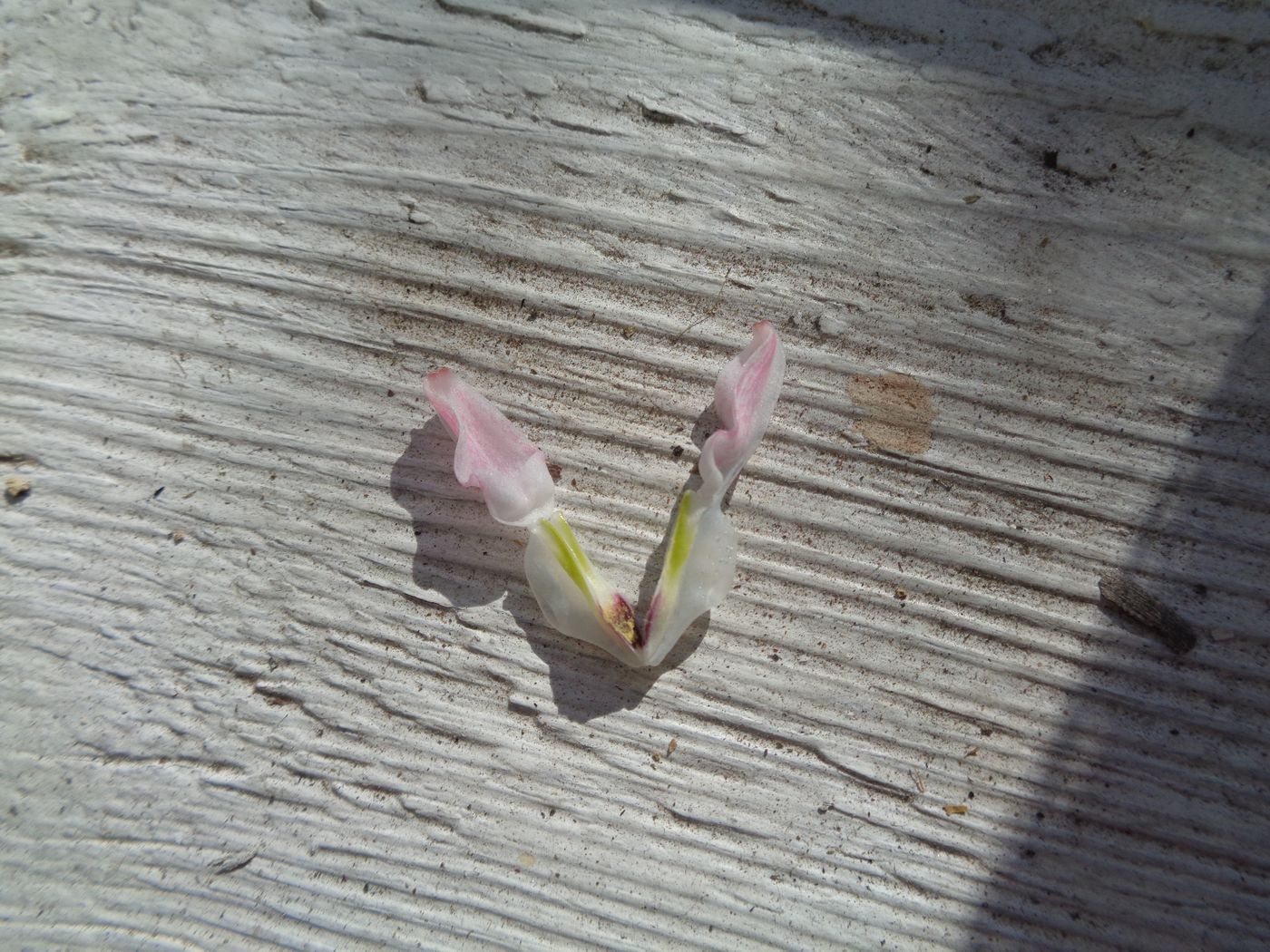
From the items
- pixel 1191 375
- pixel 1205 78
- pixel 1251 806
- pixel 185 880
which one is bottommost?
pixel 185 880

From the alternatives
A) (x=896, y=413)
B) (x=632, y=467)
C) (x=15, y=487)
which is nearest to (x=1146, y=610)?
(x=896, y=413)

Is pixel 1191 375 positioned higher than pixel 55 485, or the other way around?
pixel 1191 375

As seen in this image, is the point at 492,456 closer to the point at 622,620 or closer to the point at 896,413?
the point at 622,620

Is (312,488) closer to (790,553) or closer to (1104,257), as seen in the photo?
(790,553)

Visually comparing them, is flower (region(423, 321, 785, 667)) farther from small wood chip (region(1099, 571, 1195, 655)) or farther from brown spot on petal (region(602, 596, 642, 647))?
small wood chip (region(1099, 571, 1195, 655))

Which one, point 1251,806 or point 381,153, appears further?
point 381,153

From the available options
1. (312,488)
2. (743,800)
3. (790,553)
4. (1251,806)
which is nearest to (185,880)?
(312,488)

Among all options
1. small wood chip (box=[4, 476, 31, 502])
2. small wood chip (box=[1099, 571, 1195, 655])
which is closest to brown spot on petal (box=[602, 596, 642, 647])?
small wood chip (box=[1099, 571, 1195, 655])
